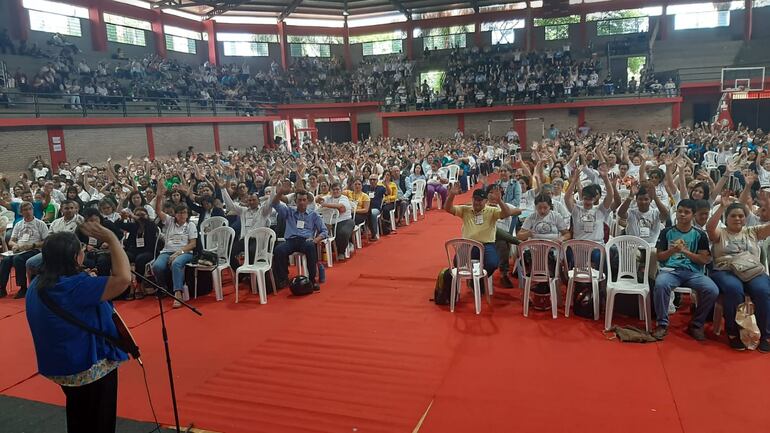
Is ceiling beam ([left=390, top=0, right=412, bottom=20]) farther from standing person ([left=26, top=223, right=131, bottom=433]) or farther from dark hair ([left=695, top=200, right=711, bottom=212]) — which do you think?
standing person ([left=26, top=223, right=131, bottom=433])

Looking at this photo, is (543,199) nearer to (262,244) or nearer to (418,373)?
(418,373)

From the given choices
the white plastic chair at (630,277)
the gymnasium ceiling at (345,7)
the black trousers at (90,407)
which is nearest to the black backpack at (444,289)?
the white plastic chair at (630,277)

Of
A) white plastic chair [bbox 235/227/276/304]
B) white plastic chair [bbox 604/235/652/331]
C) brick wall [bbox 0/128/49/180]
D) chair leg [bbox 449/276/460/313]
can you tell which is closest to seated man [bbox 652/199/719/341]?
white plastic chair [bbox 604/235/652/331]

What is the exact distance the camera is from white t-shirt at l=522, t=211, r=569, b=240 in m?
5.91

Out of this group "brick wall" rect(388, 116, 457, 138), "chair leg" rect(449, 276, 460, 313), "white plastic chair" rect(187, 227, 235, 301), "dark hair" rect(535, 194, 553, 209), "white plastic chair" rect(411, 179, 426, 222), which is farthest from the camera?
"brick wall" rect(388, 116, 457, 138)

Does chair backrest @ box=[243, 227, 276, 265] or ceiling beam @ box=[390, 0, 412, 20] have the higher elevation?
ceiling beam @ box=[390, 0, 412, 20]

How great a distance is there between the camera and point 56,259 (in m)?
2.49

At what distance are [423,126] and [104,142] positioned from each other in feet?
49.3

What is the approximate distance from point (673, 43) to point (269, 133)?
20.9m

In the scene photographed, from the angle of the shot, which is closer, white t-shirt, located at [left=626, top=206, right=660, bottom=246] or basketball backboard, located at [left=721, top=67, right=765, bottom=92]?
white t-shirt, located at [left=626, top=206, right=660, bottom=246]

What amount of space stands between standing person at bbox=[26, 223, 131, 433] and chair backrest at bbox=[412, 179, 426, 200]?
9291mm

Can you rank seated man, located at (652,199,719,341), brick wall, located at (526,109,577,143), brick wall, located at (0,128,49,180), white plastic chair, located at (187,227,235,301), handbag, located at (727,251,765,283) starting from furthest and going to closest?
brick wall, located at (526,109,577,143), brick wall, located at (0,128,49,180), white plastic chair, located at (187,227,235,301), seated man, located at (652,199,719,341), handbag, located at (727,251,765,283)

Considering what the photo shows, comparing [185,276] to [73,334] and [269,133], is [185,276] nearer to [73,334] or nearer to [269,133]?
[73,334]

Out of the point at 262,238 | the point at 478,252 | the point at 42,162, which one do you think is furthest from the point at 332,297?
the point at 42,162
